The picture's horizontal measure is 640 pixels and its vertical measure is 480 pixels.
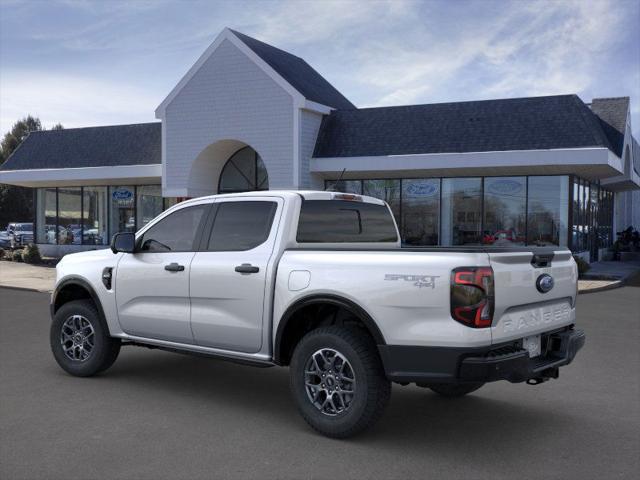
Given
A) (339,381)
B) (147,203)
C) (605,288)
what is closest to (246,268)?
(339,381)

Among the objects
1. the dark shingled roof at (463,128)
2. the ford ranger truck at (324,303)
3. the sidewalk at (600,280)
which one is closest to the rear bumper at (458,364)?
the ford ranger truck at (324,303)

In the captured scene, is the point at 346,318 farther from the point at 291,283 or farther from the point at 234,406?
the point at 234,406

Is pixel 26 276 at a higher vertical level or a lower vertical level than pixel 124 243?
lower

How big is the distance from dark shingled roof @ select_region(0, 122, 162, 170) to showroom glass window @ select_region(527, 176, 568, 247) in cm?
1384

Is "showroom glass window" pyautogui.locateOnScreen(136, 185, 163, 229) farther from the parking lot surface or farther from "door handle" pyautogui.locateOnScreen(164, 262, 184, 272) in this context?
"door handle" pyautogui.locateOnScreen(164, 262, 184, 272)

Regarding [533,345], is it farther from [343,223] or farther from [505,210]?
[505,210]

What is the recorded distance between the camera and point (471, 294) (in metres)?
4.66

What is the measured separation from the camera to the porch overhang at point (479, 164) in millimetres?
19297

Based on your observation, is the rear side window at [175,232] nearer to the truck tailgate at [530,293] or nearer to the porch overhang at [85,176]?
the truck tailgate at [530,293]

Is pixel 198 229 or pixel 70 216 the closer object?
pixel 198 229

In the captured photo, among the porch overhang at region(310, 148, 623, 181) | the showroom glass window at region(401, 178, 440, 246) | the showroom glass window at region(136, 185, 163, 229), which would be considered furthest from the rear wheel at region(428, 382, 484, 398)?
the showroom glass window at region(136, 185, 163, 229)

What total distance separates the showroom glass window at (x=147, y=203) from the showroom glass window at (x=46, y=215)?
16.0 feet

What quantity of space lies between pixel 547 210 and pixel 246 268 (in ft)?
58.3

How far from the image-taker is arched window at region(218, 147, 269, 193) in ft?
82.6
